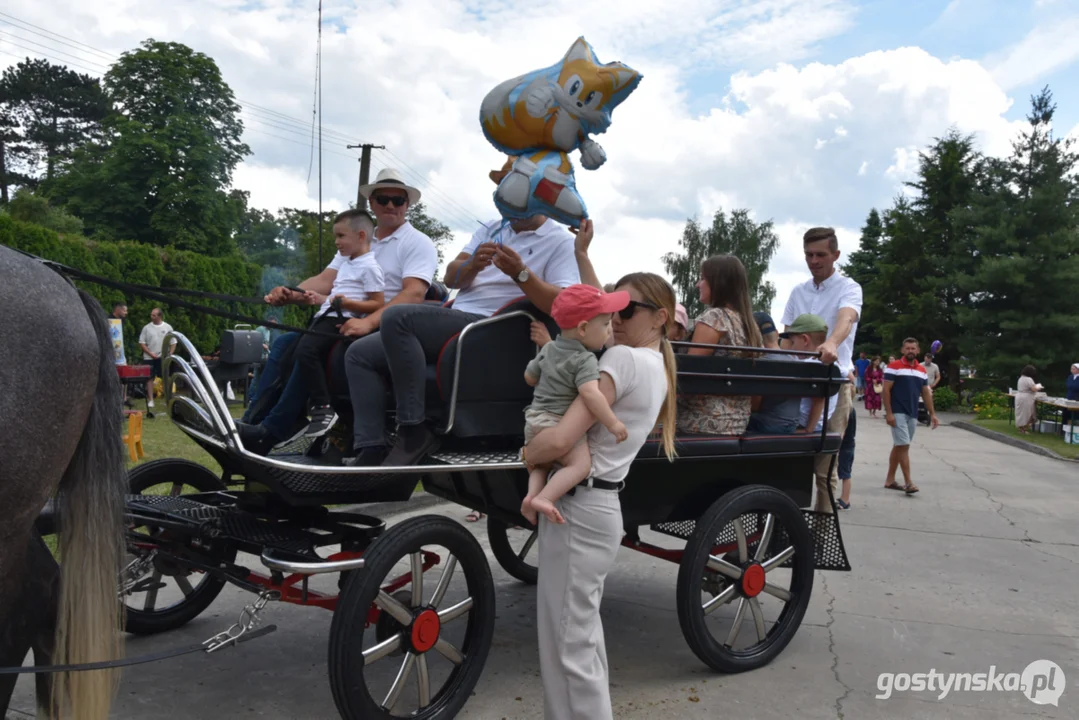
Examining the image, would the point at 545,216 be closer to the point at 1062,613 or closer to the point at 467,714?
the point at 467,714

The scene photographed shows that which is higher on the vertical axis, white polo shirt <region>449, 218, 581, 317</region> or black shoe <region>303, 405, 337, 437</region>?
white polo shirt <region>449, 218, 581, 317</region>

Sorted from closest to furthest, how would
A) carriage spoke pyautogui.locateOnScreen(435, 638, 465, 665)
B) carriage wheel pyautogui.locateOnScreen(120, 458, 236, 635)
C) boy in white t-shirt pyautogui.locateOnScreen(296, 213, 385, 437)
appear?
carriage spoke pyautogui.locateOnScreen(435, 638, 465, 665) → boy in white t-shirt pyautogui.locateOnScreen(296, 213, 385, 437) → carriage wheel pyautogui.locateOnScreen(120, 458, 236, 635)

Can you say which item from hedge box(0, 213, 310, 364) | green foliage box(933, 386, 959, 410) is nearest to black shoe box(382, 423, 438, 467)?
hedge box(0, 213, 310, 364)

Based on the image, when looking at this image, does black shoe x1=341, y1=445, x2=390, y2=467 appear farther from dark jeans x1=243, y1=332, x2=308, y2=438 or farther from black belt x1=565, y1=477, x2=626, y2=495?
black belt x1=565, y1=477, x2=626, y2=495

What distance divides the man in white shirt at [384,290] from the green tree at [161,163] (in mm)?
29332

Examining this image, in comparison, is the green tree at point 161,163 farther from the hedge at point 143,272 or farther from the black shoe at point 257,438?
the black shoe at point 257,438

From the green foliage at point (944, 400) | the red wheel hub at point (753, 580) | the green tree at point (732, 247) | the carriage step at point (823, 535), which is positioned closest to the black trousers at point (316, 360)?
the carriage step at point (823, 535)

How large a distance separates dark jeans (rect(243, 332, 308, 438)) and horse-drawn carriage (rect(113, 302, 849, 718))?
201 millimetres

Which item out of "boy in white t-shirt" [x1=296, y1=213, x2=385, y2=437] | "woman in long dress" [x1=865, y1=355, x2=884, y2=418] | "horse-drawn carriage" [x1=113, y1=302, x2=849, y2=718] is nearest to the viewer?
"horse-drawn carriage" [x1=113, y1=302, x2=849, y2=718]

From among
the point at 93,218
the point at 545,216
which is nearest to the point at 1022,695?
the point at 545,216

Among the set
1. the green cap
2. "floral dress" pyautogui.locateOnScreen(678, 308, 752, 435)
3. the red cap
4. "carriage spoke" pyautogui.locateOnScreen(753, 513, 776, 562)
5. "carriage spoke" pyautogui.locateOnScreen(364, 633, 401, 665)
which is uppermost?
the green cap

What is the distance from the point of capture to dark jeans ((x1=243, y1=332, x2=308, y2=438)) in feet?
12.0

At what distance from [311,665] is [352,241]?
75.6 inches

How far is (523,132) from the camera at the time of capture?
353 cm
